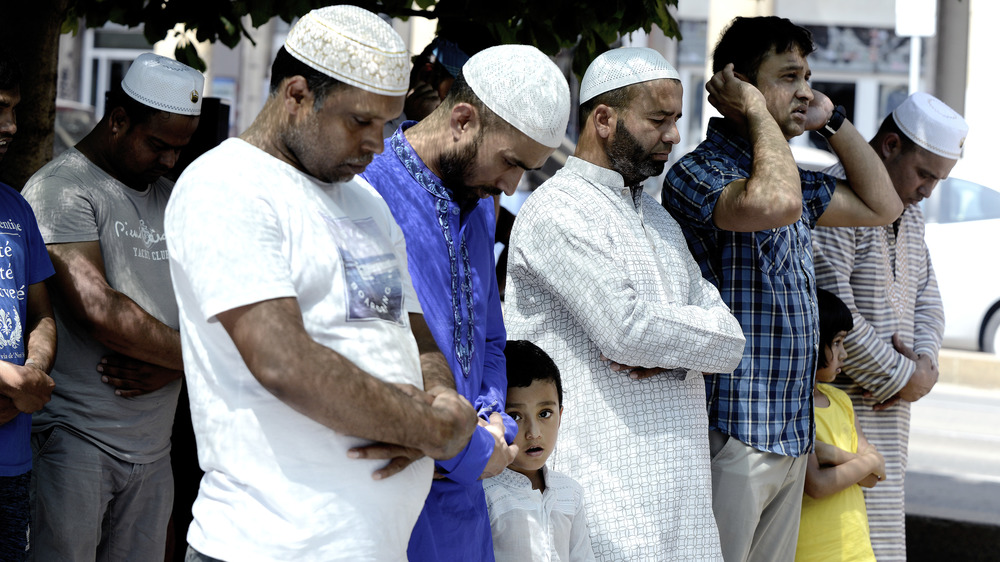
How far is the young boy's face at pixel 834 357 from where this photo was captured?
13.7 feet

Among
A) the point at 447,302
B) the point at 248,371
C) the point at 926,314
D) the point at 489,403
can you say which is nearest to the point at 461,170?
the point at 447,302

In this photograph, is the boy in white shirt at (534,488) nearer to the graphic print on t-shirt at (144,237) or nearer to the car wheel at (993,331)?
the graphic print on t-shirt at (144,237)

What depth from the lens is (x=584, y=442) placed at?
11.0ft

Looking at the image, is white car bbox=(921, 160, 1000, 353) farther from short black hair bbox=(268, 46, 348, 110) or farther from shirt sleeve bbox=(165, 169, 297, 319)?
shirt sleeve bbox=(165, 169, 297, 319)

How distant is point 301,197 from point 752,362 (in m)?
1.96

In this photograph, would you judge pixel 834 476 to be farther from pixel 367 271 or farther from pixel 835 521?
pixel 367 271

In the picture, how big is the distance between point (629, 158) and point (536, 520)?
113 cm

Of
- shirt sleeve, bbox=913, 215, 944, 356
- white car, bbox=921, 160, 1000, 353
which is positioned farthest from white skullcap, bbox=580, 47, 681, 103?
white car, bbox=921, 160, 1000, 353

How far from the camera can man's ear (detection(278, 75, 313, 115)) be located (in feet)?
7.24

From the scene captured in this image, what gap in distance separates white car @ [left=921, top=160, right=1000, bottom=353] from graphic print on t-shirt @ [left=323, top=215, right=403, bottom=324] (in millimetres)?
10966

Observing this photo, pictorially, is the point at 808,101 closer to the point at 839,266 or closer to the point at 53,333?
the point at 839,266

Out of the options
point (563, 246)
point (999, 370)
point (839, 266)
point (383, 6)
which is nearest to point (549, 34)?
point (383, 6)

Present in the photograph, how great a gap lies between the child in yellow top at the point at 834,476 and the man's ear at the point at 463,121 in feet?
6.29

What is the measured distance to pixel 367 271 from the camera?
7.14 ft
